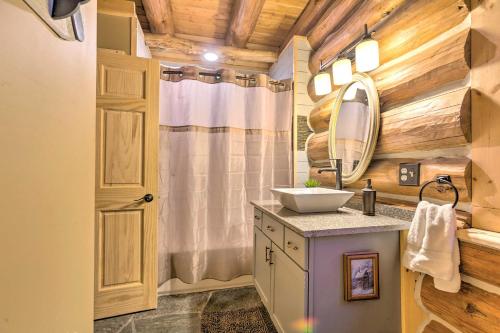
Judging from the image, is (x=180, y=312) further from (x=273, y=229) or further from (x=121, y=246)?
(x=273, y=229)

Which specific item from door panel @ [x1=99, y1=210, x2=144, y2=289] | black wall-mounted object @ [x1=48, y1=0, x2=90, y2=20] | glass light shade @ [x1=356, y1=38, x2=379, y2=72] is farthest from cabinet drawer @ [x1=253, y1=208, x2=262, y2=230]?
black wall-mounted object @ [x1=48, y1=0, x2=90, y2=20]

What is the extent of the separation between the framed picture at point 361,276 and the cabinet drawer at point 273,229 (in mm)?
374

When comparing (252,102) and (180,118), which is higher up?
(252,102)

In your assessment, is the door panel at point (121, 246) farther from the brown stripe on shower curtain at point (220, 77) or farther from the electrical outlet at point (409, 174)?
the electrical outlet at point (409, 174)

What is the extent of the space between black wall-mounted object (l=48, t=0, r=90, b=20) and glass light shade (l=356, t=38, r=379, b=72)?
144 centimetres

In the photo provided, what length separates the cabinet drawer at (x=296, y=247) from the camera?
3.59 ft

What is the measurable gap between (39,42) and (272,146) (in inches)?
80.6

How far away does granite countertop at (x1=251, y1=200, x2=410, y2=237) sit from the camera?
109 centimetres

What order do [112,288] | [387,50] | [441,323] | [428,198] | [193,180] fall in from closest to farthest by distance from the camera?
[441,323] → [428,198] → [387,50] → [112,288] → [193,180]

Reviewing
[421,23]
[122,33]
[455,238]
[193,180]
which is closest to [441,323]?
[455,238]

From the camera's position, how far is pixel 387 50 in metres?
1.46

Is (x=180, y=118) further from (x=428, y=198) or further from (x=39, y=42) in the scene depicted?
(x=428, y=198)

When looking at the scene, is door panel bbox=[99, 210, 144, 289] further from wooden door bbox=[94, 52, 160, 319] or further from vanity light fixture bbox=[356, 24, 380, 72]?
vanity light fixture bbox=[356, 24, 380, 72]

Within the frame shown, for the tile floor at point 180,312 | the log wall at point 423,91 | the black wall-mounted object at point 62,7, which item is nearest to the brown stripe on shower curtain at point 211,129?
the log wall at point 423,91
